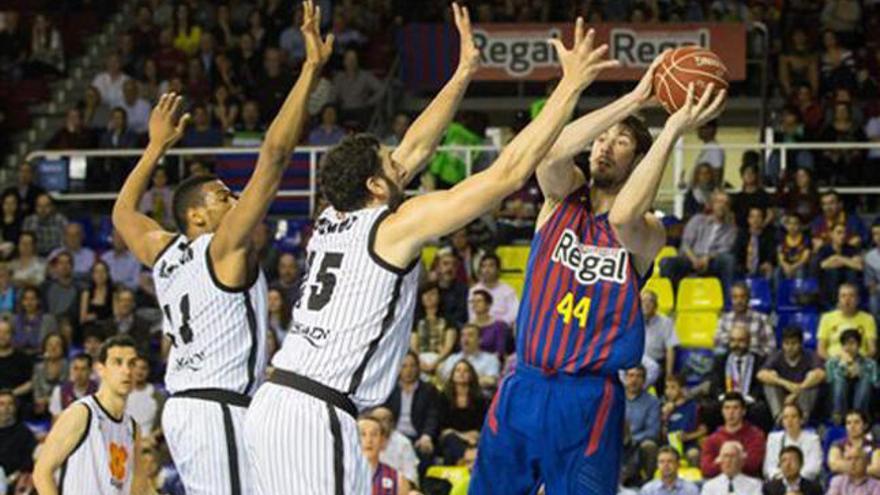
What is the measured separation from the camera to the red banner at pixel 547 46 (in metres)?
24.7

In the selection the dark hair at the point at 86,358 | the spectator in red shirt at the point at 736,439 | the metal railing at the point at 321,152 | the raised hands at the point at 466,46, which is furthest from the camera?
the metal railing at the point at 321,152

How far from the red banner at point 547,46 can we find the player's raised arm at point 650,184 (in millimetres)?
13428

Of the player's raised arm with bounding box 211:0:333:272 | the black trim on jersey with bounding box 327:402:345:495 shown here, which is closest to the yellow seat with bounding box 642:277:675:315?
the player's raised arm with bounding box 211:0:333:272

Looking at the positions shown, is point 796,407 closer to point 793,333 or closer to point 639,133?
point 793,333

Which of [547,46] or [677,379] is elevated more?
[547,46]

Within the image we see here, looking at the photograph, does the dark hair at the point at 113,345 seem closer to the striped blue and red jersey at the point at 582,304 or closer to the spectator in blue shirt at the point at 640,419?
the striped blue and red jersey at the point at 582,304

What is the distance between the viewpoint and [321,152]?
2352 centimetres

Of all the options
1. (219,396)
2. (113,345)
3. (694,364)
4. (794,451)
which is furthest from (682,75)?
(694,364)

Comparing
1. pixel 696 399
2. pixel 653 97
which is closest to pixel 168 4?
pixel 696 399

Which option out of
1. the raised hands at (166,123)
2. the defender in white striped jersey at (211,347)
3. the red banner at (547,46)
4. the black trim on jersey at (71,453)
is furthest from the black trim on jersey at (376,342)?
the red banner at (547,46)

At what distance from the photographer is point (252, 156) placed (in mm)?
24141

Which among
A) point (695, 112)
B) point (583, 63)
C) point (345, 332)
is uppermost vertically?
point (583, 63)

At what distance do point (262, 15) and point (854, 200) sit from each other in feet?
26.6

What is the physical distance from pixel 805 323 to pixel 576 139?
1057 cm
